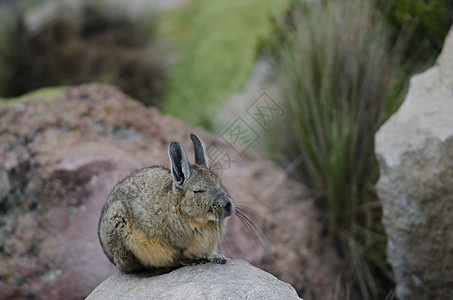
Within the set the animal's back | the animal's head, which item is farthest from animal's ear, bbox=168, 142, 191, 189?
the animal's back

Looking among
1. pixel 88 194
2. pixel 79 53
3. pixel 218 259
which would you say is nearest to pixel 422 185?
pixel 218 259

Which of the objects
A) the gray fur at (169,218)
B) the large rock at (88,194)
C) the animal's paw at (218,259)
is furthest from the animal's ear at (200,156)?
the large rock at (88,194)

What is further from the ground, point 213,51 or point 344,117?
point 213,51

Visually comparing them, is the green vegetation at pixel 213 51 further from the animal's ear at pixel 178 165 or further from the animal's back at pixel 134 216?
the animal's ear at pixel 178 165

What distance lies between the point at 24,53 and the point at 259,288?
8.83 m

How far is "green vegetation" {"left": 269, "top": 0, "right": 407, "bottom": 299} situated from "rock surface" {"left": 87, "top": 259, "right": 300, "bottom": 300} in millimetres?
3053

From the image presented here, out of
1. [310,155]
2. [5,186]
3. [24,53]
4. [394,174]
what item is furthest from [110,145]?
[24,53]

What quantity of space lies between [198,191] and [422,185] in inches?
90.8

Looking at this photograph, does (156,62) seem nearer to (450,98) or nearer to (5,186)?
(5,186)

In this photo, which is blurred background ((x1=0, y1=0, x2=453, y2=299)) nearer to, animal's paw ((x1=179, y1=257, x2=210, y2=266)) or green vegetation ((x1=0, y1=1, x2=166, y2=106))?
green vegetation ((x1=0, y1=1, x2=166, y2=106))

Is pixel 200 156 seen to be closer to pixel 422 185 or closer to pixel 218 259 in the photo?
pixel 218 259

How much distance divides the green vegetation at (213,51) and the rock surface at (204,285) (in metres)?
5.81

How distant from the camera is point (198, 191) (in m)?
3.75

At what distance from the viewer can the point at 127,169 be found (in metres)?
5.60
